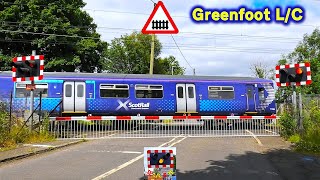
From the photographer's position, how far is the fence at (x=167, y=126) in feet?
53.2

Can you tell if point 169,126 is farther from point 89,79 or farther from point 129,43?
point 129,43

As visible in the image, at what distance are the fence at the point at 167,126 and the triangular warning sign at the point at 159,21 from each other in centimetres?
1011

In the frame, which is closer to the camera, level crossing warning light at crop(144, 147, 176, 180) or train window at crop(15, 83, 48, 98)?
level crossing warning light at crop(144, 147, 176, 180)

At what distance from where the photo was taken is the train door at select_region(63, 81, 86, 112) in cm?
2025

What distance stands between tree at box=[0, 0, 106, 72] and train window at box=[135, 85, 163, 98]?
13702mm

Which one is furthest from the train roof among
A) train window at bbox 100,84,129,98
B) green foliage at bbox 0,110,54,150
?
green foliage at bbox 0,110,54,150

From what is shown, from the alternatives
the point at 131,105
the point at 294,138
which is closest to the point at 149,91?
the point at 131,105

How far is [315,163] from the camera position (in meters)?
9.98

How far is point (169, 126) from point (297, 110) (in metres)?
6.06

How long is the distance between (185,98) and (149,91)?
7.05 feet

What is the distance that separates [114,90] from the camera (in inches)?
827

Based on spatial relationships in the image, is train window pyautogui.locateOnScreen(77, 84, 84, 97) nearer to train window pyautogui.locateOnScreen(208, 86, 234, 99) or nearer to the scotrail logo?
the scotrail logo

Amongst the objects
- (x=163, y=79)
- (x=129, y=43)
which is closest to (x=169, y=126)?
(x=163, y=79)

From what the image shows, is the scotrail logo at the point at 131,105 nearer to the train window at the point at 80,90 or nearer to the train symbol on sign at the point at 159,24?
the train window at the point at 80,90
